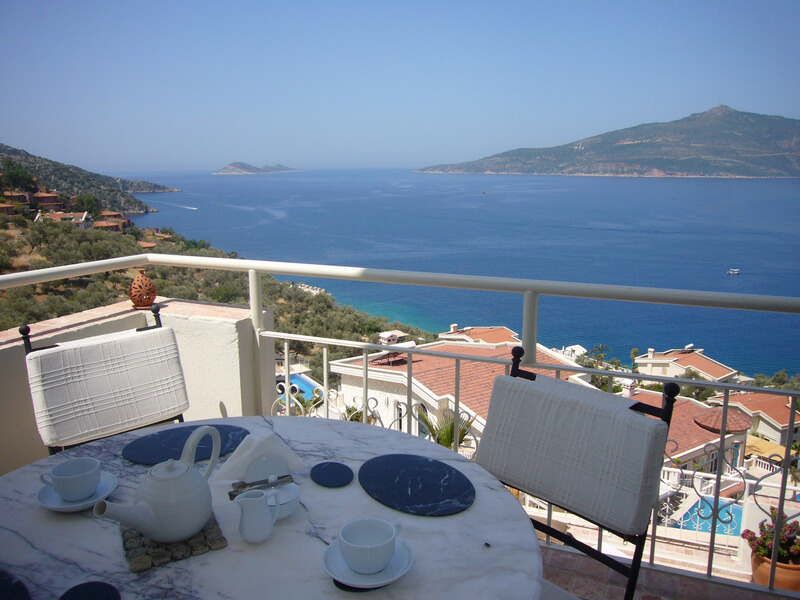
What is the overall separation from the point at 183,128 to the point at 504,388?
38.9 meters

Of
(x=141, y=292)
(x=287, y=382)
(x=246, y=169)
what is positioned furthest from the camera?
(x=246, y=169)

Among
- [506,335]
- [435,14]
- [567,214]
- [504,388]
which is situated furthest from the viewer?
[567,214]

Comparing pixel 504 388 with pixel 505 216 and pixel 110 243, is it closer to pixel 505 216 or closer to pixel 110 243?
pixel 110 243

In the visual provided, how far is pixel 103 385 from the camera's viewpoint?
1869mm

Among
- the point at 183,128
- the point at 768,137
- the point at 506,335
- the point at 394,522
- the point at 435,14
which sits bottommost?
the point at 506,335

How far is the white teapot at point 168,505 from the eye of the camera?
97 centimetres

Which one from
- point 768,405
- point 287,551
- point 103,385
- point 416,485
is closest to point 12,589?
point 287,551

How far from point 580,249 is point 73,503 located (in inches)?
1299

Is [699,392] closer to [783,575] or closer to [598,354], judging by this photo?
[783,575]

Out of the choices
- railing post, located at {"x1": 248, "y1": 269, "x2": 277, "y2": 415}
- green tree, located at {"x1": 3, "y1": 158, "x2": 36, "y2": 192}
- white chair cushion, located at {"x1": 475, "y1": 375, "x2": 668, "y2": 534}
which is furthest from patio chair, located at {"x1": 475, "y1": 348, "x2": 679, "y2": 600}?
green tree, located at {"x1": 3, "y1": 158, "x2": 36, "y2": 192}

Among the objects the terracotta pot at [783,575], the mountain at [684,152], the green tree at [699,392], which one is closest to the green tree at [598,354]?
the green tree at [699,392]

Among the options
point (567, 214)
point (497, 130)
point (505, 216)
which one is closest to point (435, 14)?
point (497, 130)

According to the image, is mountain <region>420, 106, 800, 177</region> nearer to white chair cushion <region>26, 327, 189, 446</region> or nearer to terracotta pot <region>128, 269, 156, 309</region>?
terracotta pot <region>128, 269, 156, 309</region>

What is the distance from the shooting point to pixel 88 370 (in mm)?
1844
